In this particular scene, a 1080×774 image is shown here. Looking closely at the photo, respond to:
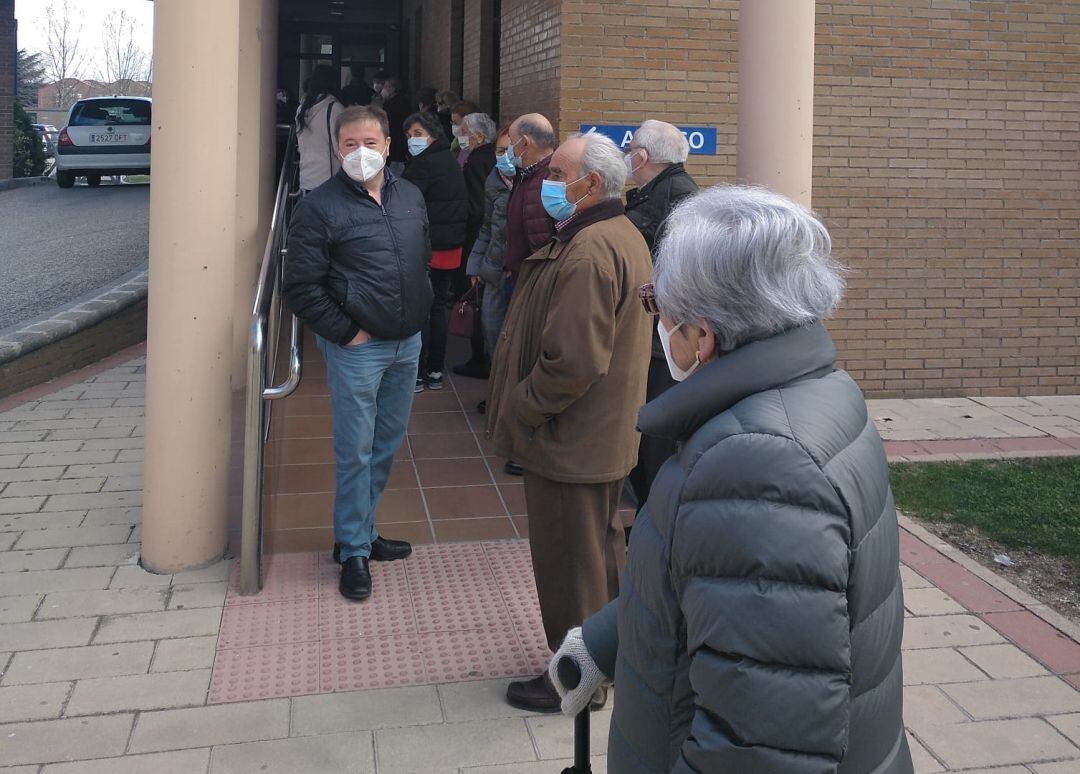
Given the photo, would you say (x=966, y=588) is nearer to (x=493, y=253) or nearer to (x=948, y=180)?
(x=493, y=253)

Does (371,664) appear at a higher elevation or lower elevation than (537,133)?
lower

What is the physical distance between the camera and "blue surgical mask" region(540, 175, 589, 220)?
3.79 m

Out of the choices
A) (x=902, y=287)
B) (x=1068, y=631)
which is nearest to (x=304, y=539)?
(x=1068, y=631)

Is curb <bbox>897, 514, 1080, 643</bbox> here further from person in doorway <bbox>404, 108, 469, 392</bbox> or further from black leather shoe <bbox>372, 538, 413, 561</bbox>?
person in doorway <bbox>404, 108, 469, 392</bbox>

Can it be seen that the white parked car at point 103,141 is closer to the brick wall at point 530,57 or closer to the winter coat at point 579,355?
the brick wall at point 530,57

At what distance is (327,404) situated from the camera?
7.57 meters

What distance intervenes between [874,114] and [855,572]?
698cm

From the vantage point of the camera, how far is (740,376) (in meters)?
1.82

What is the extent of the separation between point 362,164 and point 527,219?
4.72 feet

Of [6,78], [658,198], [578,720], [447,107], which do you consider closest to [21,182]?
[6,78]

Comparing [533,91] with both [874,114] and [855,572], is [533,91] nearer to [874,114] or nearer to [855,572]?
[874,114]

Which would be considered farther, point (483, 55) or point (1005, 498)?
point (483, 55)

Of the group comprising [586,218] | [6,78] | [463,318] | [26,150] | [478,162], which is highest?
[6,78]

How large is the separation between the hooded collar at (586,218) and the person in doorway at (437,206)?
3.62 m
